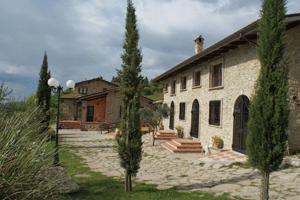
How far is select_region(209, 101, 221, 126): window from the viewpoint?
51.8 feet

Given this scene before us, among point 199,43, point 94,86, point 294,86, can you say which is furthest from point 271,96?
point 94,86

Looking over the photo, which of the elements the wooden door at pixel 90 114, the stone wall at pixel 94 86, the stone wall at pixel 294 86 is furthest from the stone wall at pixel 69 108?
the stone wall at pixel 294 86

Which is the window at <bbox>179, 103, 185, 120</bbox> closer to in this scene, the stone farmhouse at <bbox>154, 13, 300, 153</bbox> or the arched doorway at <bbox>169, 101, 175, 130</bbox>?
the stone farmhouse at <bbox>154, 13, 300, 153</bbox>

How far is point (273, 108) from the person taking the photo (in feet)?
21.3

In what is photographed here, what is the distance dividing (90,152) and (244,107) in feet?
26.6

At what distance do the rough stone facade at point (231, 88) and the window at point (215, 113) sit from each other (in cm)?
24

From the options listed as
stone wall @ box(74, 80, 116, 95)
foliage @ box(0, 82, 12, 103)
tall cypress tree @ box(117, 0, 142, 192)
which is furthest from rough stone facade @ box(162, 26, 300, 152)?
stone wall @ box(74, 80, 116, 95)

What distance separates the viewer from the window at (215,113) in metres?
15.8

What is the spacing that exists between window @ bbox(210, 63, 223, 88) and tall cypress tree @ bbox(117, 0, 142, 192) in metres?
8.80

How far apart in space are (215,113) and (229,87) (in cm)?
204

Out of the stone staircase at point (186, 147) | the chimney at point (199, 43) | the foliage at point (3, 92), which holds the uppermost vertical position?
the chimney at point (199, 43)

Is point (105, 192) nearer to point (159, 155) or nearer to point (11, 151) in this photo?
point (11, 151)

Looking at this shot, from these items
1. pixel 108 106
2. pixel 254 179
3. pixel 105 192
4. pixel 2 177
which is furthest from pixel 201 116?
pixel 108 106

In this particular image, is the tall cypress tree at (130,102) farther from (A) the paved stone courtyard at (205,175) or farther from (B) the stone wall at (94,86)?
(B) the stone wall at (94,86)
